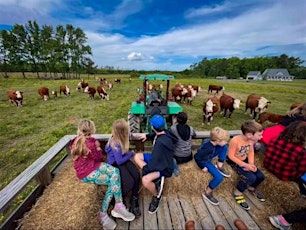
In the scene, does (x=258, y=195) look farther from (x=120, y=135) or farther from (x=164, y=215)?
(x=120, y=135)

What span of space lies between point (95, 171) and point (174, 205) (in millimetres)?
1288

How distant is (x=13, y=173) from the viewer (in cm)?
412

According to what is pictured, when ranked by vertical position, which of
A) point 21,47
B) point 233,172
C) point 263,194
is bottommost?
point 263,194

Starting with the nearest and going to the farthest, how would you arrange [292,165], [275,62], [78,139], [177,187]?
[78,139]
[292,165]
[177,187]
[275,62]

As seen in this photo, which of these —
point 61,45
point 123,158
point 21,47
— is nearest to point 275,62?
point 61,45

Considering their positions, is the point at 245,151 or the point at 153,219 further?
the point at 245,151

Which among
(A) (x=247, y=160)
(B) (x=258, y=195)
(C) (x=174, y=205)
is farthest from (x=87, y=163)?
(B) (x=258, y=195)

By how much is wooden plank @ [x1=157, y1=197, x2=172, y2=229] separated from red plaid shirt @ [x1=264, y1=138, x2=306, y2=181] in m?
1.85

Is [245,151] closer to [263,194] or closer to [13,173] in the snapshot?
[263,194]

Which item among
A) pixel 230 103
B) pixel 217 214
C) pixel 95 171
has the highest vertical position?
pixel 95 171

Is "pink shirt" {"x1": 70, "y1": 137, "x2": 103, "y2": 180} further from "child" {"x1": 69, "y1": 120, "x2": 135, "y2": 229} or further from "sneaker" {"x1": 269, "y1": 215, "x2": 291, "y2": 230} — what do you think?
"sneaker" {"x1": 269, "y1": 215, "x2": 291, "y2": 230}

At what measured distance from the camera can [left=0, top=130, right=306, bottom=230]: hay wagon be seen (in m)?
2.14

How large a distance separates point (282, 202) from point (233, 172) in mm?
777

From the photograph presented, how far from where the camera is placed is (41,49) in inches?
1564
